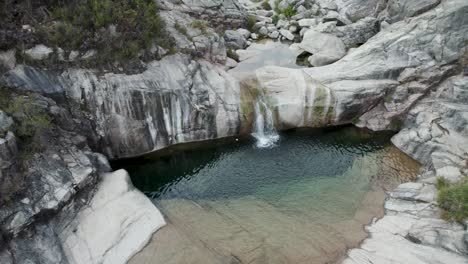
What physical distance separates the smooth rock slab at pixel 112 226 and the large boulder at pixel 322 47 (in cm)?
1834

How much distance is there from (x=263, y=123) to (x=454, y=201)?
1251cm

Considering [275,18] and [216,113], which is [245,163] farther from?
[275,18]

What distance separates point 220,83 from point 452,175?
48.2ft

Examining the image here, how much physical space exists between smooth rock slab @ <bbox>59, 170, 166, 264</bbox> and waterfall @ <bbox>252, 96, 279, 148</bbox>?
384 inches

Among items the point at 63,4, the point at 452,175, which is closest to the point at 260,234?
the point at 452,175

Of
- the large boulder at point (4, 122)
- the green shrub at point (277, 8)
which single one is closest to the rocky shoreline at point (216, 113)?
the large boulder at point (4, 122)

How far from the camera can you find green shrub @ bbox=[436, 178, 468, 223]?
15401mm

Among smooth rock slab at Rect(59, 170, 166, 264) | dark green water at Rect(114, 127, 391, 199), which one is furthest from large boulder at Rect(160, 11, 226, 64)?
smooth rock slab at Rect(59, 170, 166, 264)

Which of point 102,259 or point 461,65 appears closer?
point 102,259

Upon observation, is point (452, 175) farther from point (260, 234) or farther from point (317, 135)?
point (260, 234)

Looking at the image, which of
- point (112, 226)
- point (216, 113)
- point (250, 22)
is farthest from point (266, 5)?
point (112, 226)

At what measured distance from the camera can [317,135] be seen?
24969mm

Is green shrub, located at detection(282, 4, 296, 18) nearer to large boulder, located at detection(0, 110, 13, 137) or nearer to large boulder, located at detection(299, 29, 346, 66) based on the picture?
large boulder, located at detection(299, 29, 346, 66)

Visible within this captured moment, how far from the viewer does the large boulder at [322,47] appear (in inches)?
1137
